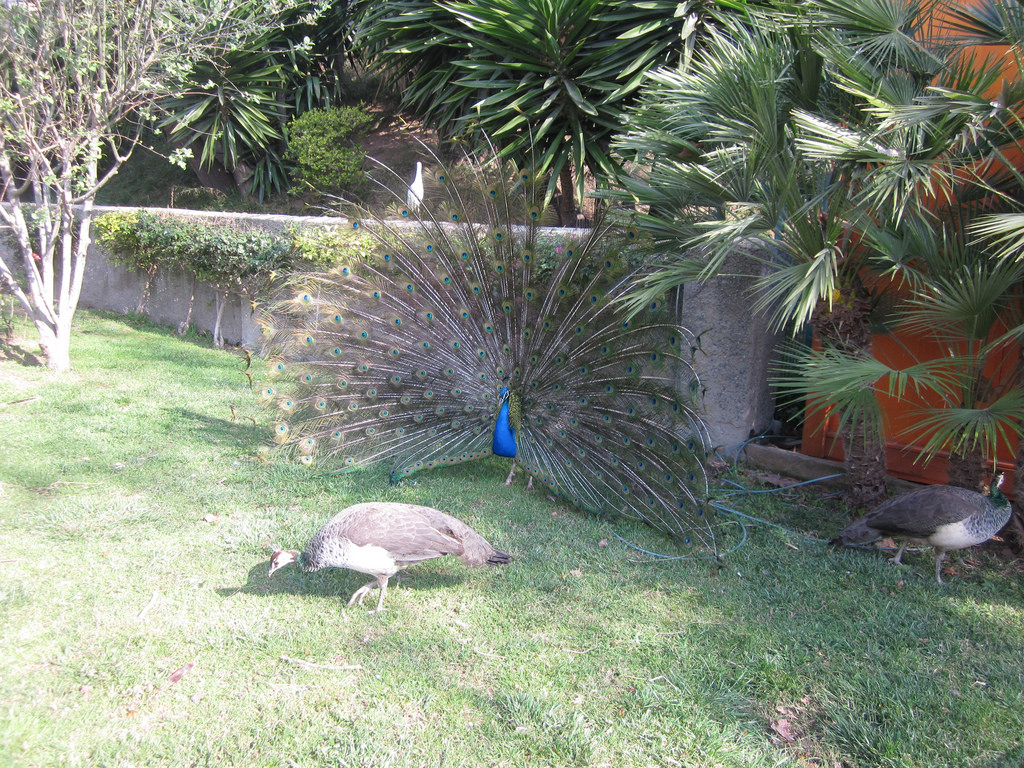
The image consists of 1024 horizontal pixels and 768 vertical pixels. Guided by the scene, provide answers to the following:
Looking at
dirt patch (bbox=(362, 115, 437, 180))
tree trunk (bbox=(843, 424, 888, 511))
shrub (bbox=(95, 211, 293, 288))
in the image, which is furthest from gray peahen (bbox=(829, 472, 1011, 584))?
dirt patch (bbox=(362, 115, 437, 180))

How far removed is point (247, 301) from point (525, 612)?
752 cm

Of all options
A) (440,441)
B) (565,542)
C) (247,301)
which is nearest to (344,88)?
(247,301)

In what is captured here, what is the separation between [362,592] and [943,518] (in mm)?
3578

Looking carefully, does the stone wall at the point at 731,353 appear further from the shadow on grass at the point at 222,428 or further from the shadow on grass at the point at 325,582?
the shadow on grass at the point at 222,428

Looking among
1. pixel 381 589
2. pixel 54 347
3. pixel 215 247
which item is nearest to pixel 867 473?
pixel 381 589

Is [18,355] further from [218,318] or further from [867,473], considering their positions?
[867,473]

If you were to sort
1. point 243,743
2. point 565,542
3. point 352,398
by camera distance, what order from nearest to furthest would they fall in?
point 243,743 < point 565,542 < point 352,398

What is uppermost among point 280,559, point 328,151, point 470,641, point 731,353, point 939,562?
point 328,151

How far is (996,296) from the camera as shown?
4.39 meters

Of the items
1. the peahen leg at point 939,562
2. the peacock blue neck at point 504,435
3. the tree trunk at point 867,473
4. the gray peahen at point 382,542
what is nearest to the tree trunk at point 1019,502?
the peahen leg at point 939,562

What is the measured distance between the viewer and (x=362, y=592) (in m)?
4.29

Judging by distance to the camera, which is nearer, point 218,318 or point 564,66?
point 564,66

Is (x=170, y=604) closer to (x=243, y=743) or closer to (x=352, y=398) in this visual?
A: (x=243, y=743)

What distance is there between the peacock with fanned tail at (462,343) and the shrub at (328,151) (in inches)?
270
